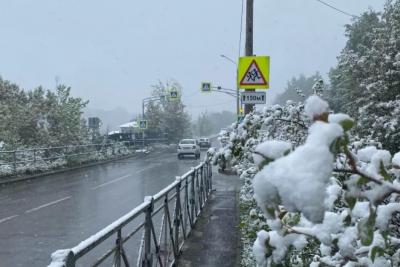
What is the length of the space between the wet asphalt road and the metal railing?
1.06 metres

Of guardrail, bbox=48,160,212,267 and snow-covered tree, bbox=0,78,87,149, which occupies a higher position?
snow-covered tree, bbox=0,78,87,149

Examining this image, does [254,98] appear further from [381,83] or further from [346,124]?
[346,124]

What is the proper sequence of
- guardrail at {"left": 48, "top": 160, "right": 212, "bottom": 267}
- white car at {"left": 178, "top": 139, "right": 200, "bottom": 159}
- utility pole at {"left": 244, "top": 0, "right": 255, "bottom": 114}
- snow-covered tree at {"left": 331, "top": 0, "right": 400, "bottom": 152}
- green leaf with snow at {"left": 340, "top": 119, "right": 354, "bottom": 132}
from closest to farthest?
green leaf with snow at {"left": 340, "top": 119, "right": 354, "bottom": 132} < guardrail at {"left": 48, "top": 160, "right": 212, "bottom": 267} < utility pole at {"left": 244, "top": 0, "right": 255, "bottom": 114} < snow-covered tree at {"left": 331, "top": 0, "right": 400, "bottom": 152} < white car at {"left": 178, "top": 139, "right": 200, "bottom": 159}

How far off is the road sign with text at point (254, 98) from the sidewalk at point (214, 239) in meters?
2.83

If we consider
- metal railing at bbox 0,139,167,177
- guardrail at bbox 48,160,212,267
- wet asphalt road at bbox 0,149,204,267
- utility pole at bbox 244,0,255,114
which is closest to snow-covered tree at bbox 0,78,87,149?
metal railing at bbox 0,139,167,177

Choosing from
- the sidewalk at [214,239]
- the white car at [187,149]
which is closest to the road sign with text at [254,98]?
the sidewalk at [214,239]

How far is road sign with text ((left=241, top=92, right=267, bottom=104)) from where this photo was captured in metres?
12.4

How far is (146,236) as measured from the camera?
500 centimetres

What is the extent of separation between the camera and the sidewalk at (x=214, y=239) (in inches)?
289

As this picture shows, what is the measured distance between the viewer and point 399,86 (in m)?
17.1

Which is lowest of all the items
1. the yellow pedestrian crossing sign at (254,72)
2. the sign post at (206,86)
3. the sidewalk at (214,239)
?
the sidewalk at (214,239)

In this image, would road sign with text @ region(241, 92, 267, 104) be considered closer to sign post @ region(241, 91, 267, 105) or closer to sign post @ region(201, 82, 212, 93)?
sign post @ region(241, 91, 267, 105)

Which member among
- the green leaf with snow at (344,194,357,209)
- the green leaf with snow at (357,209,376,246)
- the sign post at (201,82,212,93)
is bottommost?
the green leaf with snow at (357,209,376,246)

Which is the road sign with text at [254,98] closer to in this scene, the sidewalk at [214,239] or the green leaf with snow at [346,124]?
the sidewalk at [214,239]
